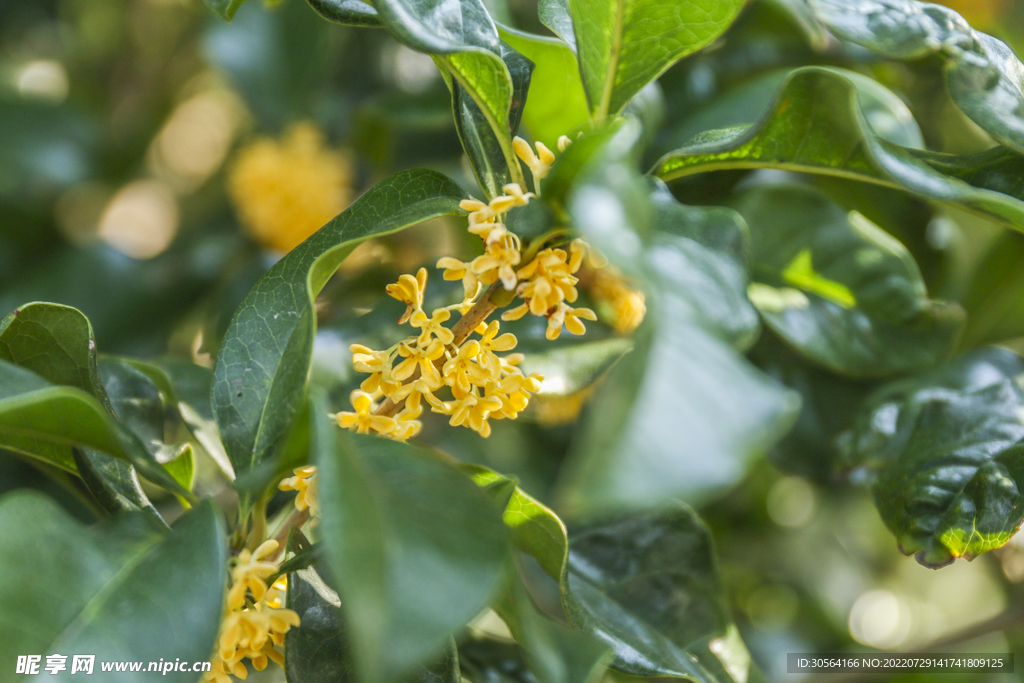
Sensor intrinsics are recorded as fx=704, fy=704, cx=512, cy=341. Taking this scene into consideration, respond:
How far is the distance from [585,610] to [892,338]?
0.41 metres

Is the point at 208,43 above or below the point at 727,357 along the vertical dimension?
below

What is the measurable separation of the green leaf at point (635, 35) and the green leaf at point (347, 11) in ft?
0.45

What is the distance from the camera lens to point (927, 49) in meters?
0.46

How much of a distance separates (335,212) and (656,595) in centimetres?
68

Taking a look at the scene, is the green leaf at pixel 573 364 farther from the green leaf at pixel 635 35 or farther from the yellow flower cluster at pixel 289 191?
the yellow flower cluster at pixel 289 191

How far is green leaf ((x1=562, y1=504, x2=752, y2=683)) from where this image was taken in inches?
19.1

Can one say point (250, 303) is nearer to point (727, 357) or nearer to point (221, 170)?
point (727, 357)

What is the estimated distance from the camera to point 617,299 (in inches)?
28.2

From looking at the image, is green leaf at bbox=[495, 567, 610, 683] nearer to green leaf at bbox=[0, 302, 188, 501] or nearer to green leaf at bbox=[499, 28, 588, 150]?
green leaf at bbox=[0, 302, 188, 501]

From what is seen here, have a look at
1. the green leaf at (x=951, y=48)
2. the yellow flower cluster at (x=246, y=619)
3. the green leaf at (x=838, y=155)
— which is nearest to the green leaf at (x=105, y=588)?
the yellow flower cluster at (x=246, y=619)

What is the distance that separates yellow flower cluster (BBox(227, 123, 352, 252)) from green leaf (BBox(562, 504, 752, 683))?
0.60 meters

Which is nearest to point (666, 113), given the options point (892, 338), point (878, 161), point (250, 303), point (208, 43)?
point (892, 338)

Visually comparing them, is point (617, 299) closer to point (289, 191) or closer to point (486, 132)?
point (486, 132)

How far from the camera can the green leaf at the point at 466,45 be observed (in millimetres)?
388
